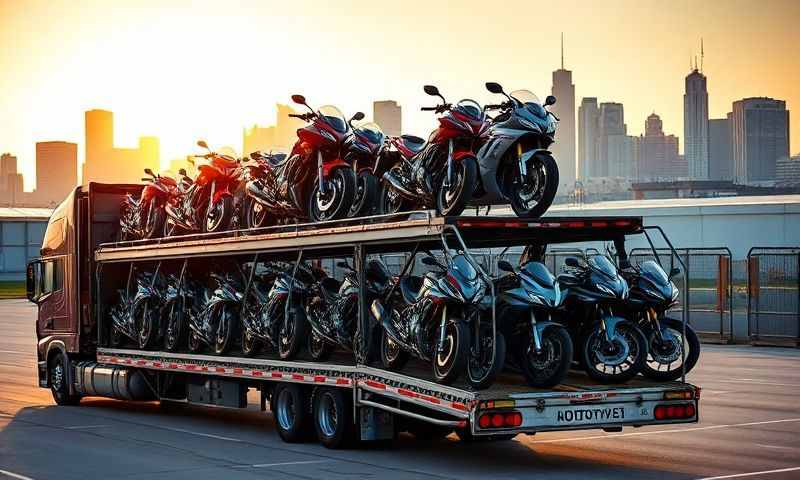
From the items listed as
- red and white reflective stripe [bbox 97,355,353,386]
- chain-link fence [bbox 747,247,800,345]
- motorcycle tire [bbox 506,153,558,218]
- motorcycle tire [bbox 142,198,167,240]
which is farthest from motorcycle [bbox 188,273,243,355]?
chain-link fence [bbox 747,247,800,345]

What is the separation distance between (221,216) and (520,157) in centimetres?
673

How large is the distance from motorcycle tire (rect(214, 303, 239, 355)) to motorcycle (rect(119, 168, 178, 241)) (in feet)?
10.2

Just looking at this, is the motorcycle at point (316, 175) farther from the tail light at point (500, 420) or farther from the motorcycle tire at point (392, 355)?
the tail light at point (500, 420)

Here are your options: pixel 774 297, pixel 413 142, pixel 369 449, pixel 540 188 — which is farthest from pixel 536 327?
pixel 774 297

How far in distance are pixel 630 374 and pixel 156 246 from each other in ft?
29.3

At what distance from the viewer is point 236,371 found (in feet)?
58.9

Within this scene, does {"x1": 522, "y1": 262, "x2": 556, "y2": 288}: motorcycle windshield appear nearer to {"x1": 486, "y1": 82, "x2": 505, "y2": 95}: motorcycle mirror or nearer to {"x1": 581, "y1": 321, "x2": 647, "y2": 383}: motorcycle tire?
{"x1": 581, "y1": 321, "x2": 647, "y2": 383}: motorcycle tire

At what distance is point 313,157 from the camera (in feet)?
58.7

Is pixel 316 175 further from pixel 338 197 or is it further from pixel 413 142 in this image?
pixel 413 142

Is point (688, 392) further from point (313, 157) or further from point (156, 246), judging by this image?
point (156, 246)

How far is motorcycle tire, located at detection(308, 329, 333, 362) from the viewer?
16625 millimetres

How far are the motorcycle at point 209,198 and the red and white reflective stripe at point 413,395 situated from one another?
6089 millimetres

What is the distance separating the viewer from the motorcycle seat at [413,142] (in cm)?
1628

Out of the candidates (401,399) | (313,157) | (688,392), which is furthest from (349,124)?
(688,392)
